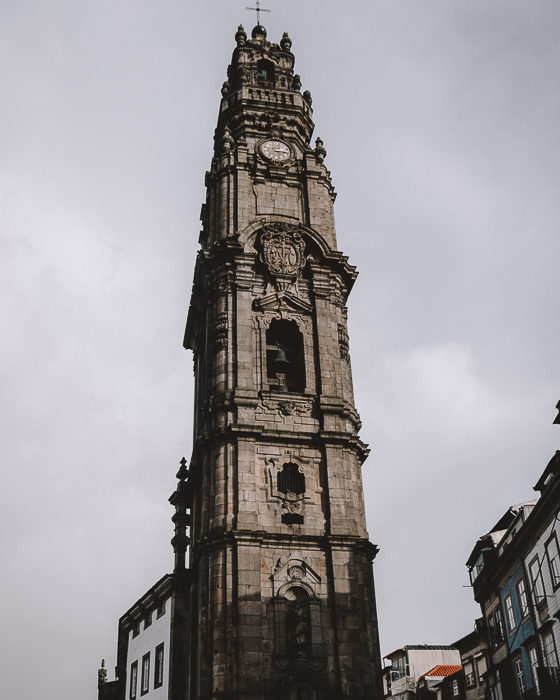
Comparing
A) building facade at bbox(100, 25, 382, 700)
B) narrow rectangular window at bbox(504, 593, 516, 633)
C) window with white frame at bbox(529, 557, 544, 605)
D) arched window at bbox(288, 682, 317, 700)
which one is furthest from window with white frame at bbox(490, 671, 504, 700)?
arched window at bbox(288, 682, 317, 700)

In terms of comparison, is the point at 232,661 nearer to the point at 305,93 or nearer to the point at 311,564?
the point at 311,564

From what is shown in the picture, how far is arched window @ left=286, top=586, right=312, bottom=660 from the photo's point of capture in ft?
90.1

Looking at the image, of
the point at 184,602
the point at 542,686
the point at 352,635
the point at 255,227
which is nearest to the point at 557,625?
the point at 542,686

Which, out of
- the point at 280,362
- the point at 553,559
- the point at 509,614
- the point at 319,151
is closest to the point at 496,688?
the point at 509,614

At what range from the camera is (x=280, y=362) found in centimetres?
3375

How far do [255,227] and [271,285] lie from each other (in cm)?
291

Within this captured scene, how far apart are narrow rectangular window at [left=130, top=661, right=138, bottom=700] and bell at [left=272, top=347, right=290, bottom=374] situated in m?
16.2

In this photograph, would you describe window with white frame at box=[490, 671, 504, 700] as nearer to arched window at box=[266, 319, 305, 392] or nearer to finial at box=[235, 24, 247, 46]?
arched window at box=[266, 319, 305, 392]

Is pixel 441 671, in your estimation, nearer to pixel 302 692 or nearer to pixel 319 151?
pixel 302 692

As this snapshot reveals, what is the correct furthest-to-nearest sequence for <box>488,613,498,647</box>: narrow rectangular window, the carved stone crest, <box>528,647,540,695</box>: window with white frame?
<box>488,613,498,647</box>: narrow rectangular window < the carved stone crest < <box>528,647,540,695</box>: window with white frame

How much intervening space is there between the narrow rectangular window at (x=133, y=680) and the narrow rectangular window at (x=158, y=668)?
383 centimetres

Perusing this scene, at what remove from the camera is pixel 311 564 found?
2936 cm

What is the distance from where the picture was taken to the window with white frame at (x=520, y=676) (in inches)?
1344

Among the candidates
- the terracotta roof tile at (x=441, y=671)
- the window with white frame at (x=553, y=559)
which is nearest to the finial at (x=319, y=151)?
the window with white frame at (x=553, y=559)
